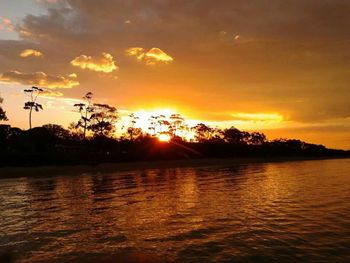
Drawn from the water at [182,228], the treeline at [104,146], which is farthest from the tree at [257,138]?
the water at [182,228]

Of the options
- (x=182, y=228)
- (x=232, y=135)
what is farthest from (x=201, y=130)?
(x=182, y=228)

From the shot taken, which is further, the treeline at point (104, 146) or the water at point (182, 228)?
the treeline at point (104, 146)

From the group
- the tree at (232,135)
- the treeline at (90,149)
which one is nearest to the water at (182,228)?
the treeline at (90,149)

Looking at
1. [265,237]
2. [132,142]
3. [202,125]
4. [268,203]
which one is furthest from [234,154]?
[265,237]

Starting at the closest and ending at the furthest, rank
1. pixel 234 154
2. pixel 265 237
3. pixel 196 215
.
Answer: pixel 265 237
pixel 196 215
pixel 234 154

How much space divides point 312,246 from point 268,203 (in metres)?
12.2

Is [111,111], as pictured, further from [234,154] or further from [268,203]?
[268,203]

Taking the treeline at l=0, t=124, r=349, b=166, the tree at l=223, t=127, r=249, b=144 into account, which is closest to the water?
the treeline at l=0, t=124, r=349, b=166

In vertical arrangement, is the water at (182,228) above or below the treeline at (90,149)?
below

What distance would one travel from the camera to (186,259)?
1238cm

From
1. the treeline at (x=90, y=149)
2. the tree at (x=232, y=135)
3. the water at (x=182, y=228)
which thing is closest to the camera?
the water at (x=182, y=228)

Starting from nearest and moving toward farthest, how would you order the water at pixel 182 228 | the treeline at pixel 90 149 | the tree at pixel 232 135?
the water at pixel 182 228 → the treeline at pixel 90 149 → the tree at pixel 232 135

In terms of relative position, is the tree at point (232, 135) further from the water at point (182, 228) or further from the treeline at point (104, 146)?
the water at point (182, 228)

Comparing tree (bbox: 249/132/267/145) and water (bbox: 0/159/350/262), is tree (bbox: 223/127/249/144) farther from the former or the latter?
water (bbox: 0/159/350/262)
